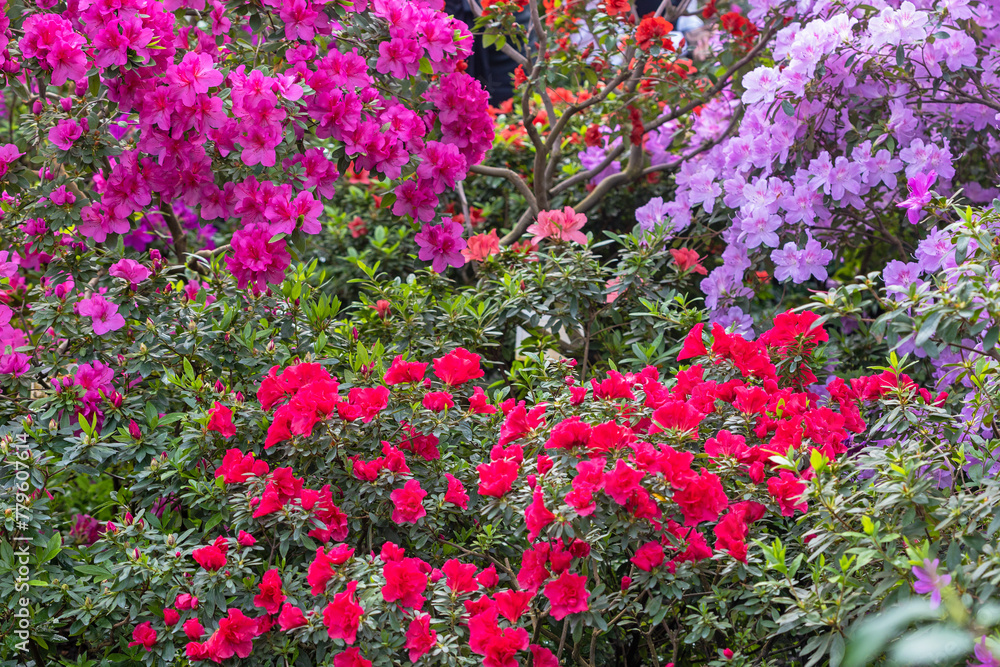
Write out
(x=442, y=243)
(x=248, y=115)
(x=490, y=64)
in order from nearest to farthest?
(x=248, y=115)
(x=442, y=243)
(x=490, y=64)

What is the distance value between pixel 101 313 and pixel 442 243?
3.14ft

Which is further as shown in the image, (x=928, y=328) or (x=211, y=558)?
(x=211, y=558)

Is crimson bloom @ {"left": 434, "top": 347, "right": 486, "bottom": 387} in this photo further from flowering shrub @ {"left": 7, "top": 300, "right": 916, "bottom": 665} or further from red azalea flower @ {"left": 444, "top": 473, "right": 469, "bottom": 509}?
red azalea flower @ {"left": 444, "top": 473, "right": 469, "bottom": 509}

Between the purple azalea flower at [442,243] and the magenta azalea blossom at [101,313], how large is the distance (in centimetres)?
85

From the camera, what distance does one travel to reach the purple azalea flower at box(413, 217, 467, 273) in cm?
242

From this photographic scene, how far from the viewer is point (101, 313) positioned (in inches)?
84.0

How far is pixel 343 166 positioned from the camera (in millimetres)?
2217

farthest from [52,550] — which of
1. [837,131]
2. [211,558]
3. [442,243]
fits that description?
[837,131]

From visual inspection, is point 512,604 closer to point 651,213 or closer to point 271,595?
point 271,595

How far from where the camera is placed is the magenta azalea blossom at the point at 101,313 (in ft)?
6.95

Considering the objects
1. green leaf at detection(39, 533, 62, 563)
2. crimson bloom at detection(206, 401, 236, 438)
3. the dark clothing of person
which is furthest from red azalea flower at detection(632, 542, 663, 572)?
the dark clothing of person

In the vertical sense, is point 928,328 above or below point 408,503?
above

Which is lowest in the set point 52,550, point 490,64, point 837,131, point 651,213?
point 52,550

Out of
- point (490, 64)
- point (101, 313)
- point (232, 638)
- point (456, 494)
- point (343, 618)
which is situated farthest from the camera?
point (490, 64)
